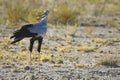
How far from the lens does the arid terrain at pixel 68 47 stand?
10.2m

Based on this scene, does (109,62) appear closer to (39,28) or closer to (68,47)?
(39,28)

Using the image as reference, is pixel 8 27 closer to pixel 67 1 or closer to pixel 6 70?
pixel 6 70

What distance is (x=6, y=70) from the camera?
1035cm

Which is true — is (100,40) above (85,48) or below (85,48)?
above

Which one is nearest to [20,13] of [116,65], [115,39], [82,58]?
[115,39]

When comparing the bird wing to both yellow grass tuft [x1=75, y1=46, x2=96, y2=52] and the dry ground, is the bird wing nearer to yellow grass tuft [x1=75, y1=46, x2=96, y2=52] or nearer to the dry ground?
the dry ground

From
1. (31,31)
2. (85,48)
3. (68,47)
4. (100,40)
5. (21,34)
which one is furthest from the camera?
(100,40)

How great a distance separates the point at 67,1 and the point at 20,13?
6.22 meters

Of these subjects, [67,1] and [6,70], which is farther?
[67,1]

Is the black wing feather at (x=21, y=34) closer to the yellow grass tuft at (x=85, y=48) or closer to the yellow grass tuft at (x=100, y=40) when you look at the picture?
the yellow grass tuft at (x=85, y=48)

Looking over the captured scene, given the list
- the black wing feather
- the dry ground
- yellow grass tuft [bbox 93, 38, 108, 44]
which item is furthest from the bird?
yellow grass tuft [bbox 93, 38, 108, 44]

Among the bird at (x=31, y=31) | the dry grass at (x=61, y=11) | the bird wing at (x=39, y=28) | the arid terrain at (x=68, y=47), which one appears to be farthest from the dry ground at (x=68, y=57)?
the dry grass at (x=61, y=11)

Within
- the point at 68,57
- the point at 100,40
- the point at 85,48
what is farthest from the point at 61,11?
the point at 68,57

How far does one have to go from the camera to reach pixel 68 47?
1306 cm
